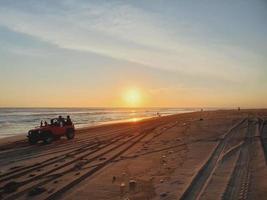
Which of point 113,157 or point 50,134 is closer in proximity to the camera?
point 113,157

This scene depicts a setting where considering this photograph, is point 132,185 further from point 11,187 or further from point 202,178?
point 11,187

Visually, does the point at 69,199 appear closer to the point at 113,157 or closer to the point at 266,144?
the point at 113,157

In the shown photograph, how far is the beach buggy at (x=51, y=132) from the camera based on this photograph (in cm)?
2272

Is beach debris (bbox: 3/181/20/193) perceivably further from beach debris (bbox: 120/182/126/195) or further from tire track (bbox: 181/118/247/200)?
tire track (bbox: 181/118/247/200)

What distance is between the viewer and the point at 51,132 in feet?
76.5

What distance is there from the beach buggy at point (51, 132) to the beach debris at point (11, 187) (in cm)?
1227

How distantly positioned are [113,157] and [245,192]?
767cm

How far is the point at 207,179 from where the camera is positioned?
999 centimetres

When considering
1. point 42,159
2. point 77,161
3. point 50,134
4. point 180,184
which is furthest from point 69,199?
point 50,134

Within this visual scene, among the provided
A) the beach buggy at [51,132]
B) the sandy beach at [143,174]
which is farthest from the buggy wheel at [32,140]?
the sandy beach at [143,174]

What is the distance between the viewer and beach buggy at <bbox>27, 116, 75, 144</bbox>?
2272 centimetres

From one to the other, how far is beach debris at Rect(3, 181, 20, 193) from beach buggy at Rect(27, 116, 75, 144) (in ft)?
40.2

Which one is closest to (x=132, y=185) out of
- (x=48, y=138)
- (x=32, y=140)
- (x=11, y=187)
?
(x=11, y=187)

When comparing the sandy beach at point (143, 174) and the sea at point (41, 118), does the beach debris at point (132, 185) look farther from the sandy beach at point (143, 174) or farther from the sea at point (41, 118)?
the sea at point (41, 118)
